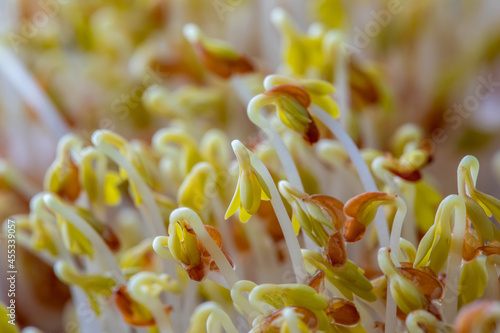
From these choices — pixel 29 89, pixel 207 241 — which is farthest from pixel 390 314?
pixel 29 89

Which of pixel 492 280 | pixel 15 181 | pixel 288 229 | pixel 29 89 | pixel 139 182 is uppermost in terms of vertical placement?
pixel 29 89

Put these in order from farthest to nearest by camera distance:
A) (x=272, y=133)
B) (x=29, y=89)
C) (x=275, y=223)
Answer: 1. (x=29, y=89)
2. (x=275, y=223)
3. (x=272, y=133)

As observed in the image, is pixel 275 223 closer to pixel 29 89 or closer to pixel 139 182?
pixel 139 182

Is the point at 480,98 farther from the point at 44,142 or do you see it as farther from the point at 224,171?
the point at 44,142

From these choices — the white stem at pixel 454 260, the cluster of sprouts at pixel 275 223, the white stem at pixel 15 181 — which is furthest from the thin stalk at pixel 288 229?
the white stem at pixel 15 181

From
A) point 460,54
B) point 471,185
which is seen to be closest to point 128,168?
point 471,185

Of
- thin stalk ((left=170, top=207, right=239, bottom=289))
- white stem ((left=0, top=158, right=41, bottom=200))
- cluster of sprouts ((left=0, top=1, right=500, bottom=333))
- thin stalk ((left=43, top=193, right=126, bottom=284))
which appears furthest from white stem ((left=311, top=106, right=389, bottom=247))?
white stem ((left=0, top=158, right=41, bottom=200))

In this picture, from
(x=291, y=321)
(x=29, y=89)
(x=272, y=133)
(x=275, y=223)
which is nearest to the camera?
(x=291, y=321)

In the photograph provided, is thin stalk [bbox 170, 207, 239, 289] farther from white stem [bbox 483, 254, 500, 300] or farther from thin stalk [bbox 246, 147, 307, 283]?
white stem [bbox 483, 254, 500, 300]
